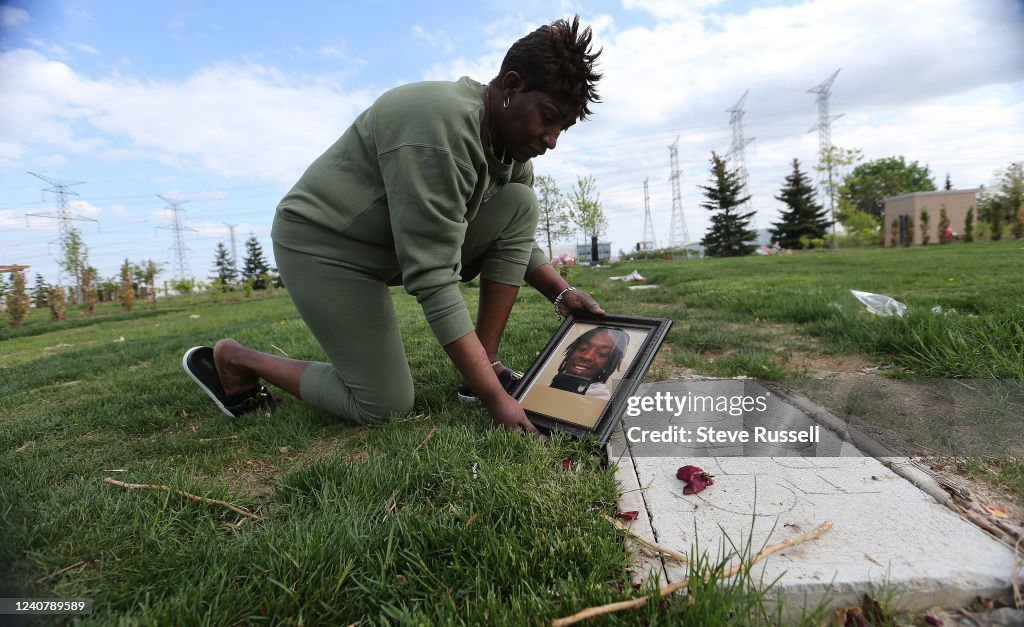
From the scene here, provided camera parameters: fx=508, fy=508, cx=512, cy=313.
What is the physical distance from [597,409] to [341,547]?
Answer: 1.10m

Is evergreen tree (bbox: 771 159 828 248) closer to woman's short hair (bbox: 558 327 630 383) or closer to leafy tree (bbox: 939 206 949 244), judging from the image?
leafy tree (bbox: 939 206 949 244)

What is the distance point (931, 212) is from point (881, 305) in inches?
1185

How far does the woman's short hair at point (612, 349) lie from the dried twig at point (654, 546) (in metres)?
0.91

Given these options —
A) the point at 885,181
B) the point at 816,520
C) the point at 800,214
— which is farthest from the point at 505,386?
the point at 885,181

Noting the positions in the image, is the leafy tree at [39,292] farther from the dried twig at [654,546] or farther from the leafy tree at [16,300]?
the dried twig at [654,546]

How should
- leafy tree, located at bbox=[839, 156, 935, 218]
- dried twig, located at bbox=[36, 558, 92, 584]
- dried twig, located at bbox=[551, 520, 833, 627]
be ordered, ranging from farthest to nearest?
leafy tree, located at bbox=[839, 156, 935, 218]
dried twig, located at bbox=[36, 558, 92, 584]
dried twig, located at bbox=[551, 520, 833, 627]

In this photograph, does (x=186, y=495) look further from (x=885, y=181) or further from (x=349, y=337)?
(x=885, y=181)

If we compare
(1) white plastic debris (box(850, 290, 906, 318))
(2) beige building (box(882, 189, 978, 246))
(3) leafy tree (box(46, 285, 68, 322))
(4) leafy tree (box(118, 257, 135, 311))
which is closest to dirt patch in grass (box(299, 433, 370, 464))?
(1) white plastic debris (box(850, 290, 906, 318))

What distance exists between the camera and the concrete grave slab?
103cm

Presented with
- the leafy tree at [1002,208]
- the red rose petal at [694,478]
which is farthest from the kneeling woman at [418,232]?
the leafy tree at [1002,208]

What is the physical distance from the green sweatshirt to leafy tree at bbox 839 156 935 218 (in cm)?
5535

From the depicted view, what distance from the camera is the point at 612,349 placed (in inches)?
90.4

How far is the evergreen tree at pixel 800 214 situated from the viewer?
3750cm

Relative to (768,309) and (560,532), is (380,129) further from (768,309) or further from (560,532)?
(768,309)
